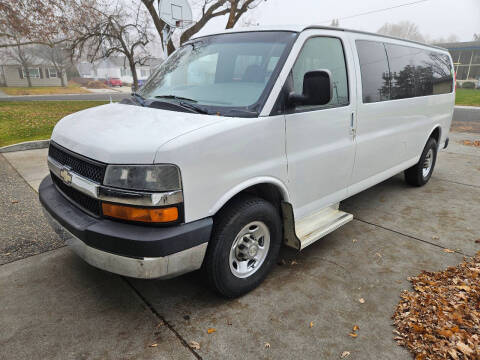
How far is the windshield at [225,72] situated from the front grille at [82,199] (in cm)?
111

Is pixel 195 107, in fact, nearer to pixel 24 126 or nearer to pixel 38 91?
pixel 24 126

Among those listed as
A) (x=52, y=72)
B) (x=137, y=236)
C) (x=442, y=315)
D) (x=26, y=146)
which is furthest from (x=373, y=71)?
(x=52, y=72)

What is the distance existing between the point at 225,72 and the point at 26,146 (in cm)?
692

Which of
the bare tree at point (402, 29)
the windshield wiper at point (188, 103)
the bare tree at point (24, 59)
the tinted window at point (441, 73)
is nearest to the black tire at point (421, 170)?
the tinted window at point (441, 73)

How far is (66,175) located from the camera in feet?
8.54

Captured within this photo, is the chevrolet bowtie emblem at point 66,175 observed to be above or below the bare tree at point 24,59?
Answer: below

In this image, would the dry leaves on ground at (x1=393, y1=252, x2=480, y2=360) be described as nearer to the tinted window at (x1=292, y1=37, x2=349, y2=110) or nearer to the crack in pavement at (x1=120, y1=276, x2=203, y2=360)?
the crack in pavement at (x1=120, y1=276, x2=203, y2=360)

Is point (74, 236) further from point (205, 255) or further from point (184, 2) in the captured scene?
point (184, 2)

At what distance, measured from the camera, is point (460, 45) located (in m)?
49.4

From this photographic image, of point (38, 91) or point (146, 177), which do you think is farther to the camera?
point (38, 91)

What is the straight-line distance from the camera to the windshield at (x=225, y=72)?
2.76 m

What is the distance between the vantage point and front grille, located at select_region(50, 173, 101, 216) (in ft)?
7.90

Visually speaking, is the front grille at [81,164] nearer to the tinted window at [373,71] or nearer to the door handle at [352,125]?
the door handle at [352,125]

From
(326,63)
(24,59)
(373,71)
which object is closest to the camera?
(326,63)
